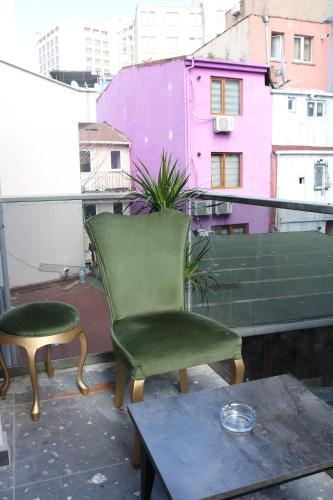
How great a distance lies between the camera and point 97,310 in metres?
3.02

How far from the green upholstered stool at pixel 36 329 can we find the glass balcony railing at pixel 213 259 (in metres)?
0.39

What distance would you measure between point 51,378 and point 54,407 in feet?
1.07

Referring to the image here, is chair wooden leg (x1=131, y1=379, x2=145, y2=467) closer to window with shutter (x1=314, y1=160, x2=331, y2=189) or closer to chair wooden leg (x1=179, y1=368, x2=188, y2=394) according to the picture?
chair wooden leg (x1=179, y1=368, x2=188, y2=394)

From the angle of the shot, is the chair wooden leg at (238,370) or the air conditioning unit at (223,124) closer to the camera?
the chair wooden leg at (238,370)

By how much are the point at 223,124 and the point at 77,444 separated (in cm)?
1142

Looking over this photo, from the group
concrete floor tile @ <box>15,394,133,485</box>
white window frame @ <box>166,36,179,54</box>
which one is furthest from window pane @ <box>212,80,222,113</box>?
white window frame @ <box>166,36,179,54</box>

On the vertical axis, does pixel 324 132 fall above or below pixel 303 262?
above

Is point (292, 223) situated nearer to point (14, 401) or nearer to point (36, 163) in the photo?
point (14, 401)

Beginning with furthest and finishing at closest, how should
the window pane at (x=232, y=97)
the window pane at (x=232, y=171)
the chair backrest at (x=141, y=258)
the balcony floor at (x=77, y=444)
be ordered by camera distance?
the window pane at (x=232, y=171) → the window pane at (x=232, y=97) → the chair backrest at (x=141, y=258) → the balcony floor at (x=77, y=444)

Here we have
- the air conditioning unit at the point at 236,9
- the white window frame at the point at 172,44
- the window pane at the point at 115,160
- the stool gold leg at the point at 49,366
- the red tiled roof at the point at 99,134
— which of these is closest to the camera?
the stool gold leg at the point at 49,366

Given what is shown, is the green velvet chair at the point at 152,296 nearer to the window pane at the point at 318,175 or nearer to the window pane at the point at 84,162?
the window pane at the point at 84,162

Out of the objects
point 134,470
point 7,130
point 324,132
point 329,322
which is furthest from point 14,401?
point 324,132

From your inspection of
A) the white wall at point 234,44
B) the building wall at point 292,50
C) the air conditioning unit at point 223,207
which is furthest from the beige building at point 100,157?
the air conditioning unit at point 223,207

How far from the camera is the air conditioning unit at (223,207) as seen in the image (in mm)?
2693
